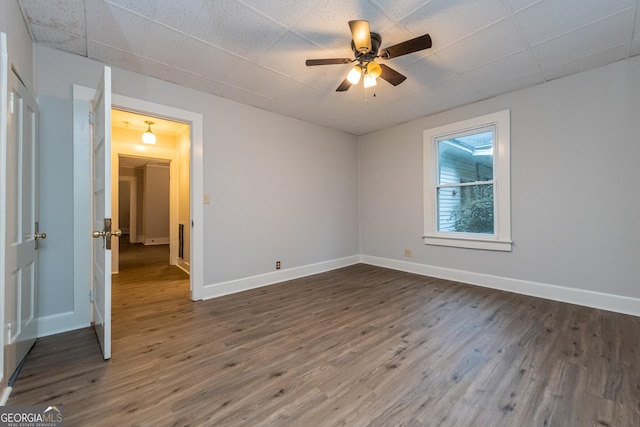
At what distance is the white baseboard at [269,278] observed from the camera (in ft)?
10.8

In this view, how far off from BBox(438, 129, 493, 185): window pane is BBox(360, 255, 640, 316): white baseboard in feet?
4.55

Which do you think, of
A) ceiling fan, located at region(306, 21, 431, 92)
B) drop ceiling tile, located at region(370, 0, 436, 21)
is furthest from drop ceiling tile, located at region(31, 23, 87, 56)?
drop ceiling tile, located at region(370, 0, 436, 21)

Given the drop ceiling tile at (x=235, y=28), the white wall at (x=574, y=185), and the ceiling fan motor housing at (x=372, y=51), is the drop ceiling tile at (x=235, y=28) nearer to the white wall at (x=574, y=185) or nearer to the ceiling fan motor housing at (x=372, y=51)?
the ceiling fan motor housing at (x=372, y=51)

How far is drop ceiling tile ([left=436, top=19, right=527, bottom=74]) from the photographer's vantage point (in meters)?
2.22

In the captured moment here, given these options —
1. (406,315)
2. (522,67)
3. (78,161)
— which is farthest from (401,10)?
(78,161)

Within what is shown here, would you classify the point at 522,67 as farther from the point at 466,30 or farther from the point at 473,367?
the point at 473,367

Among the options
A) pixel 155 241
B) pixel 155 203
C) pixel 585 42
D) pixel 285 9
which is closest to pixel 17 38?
pixel 285 9

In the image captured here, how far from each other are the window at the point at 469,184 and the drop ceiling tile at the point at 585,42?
84 cm

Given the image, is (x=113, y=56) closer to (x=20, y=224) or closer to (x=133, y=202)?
(x=20, y=224)

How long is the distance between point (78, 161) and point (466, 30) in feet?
12.2

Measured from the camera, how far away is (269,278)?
382 cm

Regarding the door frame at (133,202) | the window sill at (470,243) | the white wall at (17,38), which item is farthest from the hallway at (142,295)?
the door frame at (133,202)

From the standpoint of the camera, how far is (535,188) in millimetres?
3227

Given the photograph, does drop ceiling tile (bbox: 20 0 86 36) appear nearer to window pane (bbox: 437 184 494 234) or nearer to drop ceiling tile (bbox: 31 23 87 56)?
drop ceiling tile (bbox: 31 23 87 56)
